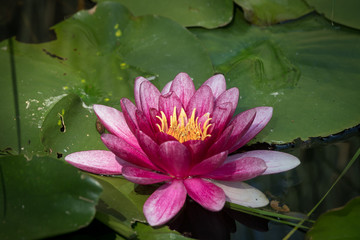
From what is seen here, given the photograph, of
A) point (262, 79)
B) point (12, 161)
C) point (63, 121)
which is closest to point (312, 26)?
point (262, 79)

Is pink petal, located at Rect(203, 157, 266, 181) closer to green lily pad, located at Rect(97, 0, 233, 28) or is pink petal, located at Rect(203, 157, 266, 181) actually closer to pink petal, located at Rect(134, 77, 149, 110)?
pink petal, located at Rect(134, 77, 149, 110)

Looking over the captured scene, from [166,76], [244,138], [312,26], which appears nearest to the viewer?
[244,138]

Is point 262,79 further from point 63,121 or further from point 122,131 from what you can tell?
point 63,121

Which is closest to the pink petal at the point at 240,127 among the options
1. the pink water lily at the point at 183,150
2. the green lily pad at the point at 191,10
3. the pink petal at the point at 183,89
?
the pink water lily at the point at 183,150

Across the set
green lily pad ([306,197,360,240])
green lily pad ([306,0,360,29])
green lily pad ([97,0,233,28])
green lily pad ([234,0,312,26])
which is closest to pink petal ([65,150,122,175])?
green lily pad ([306,197,360,240])

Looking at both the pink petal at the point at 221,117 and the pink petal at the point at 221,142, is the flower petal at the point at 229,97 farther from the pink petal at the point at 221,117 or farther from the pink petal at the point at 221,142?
the pink petal at the point at 221,142
